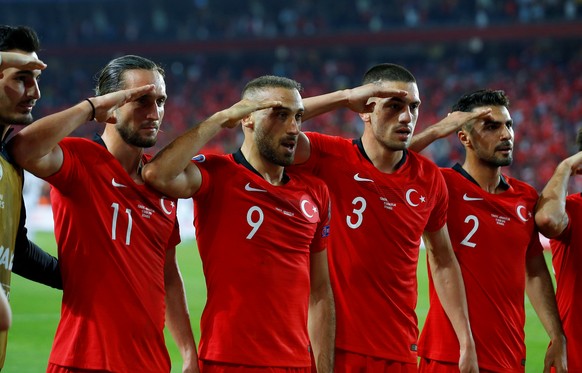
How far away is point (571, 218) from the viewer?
5465 mm

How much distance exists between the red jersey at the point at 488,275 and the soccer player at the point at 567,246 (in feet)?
0.52

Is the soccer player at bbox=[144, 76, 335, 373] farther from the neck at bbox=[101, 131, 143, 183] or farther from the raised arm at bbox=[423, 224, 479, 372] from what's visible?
the raised arm at bbox=[423, 224, 479, 372]

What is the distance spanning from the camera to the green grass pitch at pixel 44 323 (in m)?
8.68

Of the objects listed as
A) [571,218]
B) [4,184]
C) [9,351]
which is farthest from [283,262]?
[9,351]

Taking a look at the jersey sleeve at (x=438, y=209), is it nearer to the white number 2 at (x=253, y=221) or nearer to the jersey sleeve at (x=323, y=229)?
the jersey sleeve at (x=323, y=229)

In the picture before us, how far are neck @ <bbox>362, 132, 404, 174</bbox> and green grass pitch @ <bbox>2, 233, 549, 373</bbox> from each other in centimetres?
421

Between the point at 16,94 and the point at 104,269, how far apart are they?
2.93 ft

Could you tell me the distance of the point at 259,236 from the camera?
13.9 ft

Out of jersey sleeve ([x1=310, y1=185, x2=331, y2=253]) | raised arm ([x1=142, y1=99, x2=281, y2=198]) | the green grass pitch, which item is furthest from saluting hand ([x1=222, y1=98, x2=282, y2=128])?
the green grass pitch

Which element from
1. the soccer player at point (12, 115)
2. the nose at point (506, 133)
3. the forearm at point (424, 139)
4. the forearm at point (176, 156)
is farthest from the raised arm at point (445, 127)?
the soccer player at point (12, 115)

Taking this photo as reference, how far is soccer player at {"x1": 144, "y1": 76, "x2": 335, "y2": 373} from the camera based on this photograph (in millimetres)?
4086

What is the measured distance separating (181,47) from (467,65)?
11946 mm

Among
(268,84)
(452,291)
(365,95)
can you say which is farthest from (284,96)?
(452,291)

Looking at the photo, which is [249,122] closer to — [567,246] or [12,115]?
Result: [12,115]
